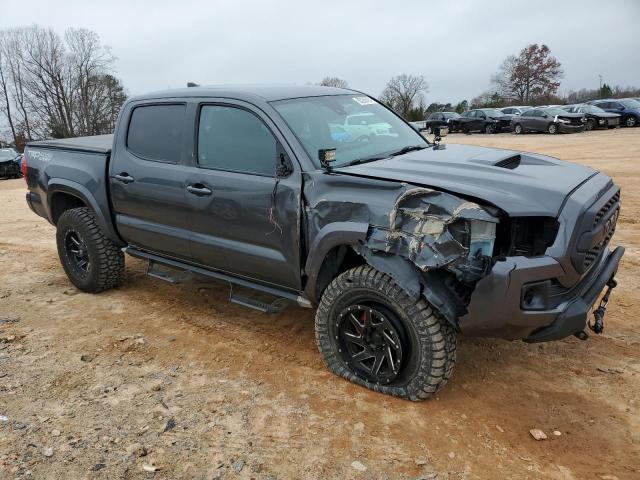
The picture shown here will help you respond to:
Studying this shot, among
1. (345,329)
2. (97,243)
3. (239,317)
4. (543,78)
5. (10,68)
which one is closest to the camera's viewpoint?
(345,329)

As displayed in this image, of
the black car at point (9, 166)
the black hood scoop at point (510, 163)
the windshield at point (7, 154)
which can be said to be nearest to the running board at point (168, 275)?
the black hood scoop at point (510, 163)

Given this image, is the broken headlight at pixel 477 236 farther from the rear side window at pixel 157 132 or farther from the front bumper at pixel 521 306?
the rear side window at pixel 157 132

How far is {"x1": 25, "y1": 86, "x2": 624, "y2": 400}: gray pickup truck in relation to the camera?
9.77 feet

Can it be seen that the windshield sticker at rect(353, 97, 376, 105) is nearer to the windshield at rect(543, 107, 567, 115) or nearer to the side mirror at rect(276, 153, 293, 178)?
the side mirror at rect(276, 153, 293, 178)

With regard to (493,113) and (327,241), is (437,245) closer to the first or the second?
(327,241)

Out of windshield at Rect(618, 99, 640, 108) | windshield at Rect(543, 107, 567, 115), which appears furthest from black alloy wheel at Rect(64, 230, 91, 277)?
windshield at Rect(618, 99, 640, 108)

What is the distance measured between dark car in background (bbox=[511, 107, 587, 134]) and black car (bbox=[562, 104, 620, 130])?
0.40 m

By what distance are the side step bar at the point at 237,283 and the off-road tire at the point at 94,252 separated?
251mm

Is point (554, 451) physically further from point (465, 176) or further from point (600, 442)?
point (465, 176)

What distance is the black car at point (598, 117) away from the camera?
86.6 ft

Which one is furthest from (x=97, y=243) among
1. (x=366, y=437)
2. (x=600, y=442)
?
(x=600, y=442)

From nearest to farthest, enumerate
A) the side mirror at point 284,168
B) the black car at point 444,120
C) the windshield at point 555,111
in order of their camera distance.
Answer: the side mirror at point 284,168 < the windshield at point 555,111 < the black car at point 444,120

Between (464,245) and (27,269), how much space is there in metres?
5.53

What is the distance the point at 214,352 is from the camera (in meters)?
4.14
